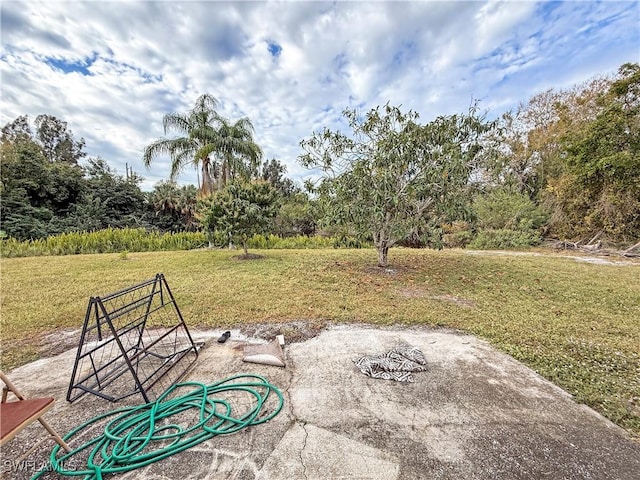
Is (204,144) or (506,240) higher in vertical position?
(204,144)

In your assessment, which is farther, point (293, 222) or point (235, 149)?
point (293, 222)

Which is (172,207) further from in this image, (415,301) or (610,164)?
(610,164)

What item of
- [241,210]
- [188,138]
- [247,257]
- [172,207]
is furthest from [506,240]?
[172,207]

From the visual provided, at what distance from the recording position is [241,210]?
7.05 m

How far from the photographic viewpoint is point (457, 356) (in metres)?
2.65

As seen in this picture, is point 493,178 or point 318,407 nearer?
point 318,407

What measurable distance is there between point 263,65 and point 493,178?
6.37 m

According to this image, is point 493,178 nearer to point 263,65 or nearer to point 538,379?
point 538,379

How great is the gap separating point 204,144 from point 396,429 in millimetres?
10483

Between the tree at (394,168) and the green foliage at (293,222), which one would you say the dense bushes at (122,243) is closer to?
the green foliage at (293,222)

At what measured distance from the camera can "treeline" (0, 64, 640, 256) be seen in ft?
17.2

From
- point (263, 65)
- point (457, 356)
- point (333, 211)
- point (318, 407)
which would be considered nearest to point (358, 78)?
point (263, 65)

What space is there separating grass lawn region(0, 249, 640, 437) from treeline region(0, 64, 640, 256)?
115 cm

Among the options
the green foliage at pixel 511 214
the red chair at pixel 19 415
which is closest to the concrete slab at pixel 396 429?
the red chair at pixel 19 415
